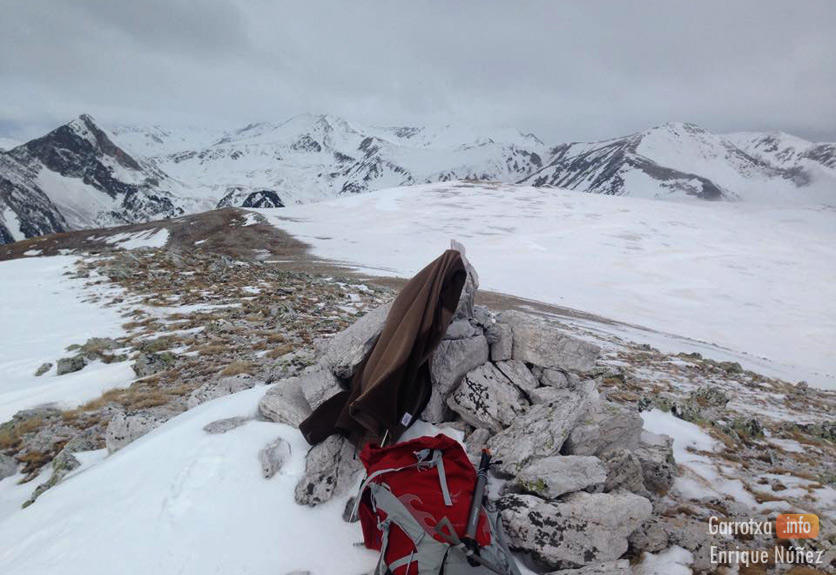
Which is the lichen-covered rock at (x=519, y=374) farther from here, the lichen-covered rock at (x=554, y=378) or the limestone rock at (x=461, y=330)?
the limestone rock at (x=461, y=330)

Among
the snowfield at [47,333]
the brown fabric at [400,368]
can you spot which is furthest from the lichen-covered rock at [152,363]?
the brown fabric at [400,368]

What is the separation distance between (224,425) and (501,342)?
4.09 meters

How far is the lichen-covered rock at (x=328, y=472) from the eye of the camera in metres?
4.83

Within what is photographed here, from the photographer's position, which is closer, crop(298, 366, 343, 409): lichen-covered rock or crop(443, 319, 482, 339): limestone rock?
crop(298, 366, 343, 409): lichen-covered rock

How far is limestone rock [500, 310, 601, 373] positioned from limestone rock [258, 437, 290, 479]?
11.4ft

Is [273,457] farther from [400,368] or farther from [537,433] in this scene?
[537,433]

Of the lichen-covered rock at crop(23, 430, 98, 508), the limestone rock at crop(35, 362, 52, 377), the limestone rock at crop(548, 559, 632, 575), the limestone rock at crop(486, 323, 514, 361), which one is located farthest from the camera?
the limestone rock at crop(35, 362, 52, 377)

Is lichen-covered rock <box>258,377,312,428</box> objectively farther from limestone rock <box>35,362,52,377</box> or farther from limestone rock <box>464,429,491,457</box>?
limestone rock <box>35,362,52,377</box>

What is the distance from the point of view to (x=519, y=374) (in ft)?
20.4

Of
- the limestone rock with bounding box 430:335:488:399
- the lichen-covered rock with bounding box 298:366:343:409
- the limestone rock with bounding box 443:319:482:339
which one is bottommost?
the lichen-covered rock with bounding box 298:366:343:409

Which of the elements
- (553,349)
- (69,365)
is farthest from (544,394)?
(69,365)

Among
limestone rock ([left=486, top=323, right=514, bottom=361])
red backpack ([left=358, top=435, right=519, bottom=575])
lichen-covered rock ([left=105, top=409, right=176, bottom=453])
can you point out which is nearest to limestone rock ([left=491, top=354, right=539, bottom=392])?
limestone rock ([left=486, top=323, right=514, bottom=361])

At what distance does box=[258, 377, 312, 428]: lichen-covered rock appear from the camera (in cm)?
583

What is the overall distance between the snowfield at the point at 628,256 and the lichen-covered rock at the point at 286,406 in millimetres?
24229
